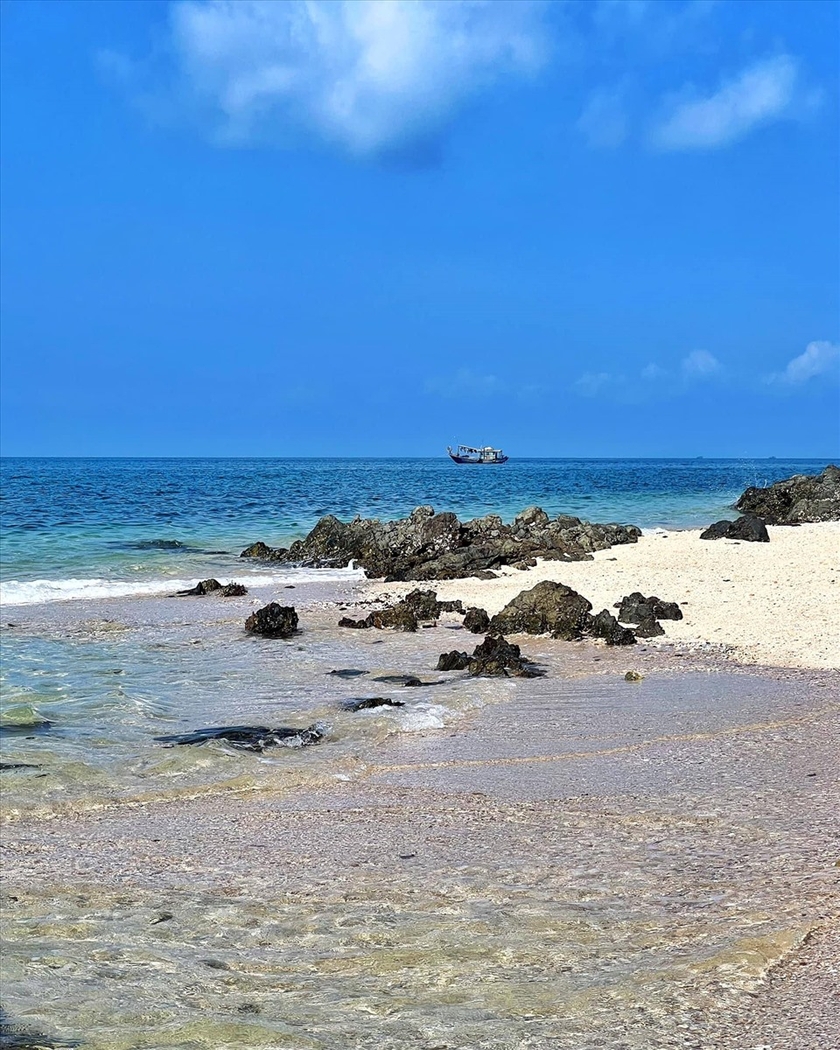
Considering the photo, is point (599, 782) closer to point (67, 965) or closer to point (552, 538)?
point (67, 965)

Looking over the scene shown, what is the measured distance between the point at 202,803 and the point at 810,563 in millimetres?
17167

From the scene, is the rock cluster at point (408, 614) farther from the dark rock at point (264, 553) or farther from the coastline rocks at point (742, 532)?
the coastline rocks at point (742, 532)

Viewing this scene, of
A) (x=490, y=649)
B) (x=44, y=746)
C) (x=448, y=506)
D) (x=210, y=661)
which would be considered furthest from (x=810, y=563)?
(x=448, y=506)

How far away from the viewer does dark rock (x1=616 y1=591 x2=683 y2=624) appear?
16150mm

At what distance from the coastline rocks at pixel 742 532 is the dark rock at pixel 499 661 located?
1572cm

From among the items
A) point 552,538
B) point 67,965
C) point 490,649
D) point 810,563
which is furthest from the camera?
point 552,538

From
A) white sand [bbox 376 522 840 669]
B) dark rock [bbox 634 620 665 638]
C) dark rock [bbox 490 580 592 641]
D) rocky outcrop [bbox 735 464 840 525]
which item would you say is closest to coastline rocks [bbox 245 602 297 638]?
dark rock [bbox 490 580 592 641]

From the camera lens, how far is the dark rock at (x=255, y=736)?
9.99 metres

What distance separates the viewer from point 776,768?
332 inches

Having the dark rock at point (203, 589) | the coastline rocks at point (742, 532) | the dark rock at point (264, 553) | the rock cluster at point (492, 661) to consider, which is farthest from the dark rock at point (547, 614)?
the dark rock at point (264, 553)

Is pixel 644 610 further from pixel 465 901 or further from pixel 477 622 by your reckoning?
pixel 465 901

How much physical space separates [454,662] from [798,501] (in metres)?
28.3

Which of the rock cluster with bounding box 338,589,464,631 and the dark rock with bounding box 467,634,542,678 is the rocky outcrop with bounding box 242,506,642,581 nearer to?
the rock cluster with bounding box 338,589,464,631

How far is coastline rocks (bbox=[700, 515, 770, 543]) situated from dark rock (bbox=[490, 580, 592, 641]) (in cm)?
1266
